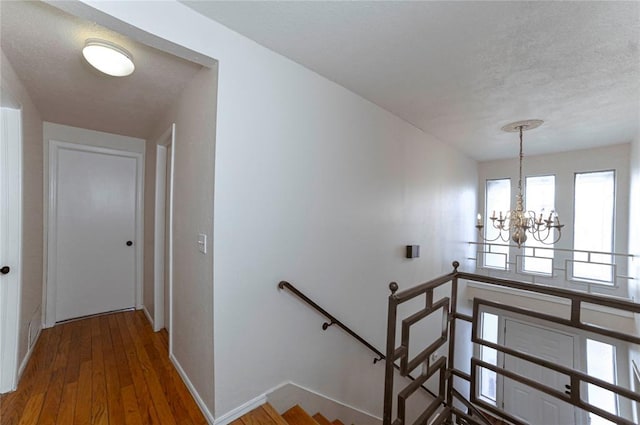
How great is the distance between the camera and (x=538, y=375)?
428 centimetres

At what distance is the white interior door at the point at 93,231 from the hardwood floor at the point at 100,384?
0.48 metres

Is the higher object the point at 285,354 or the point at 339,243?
the point at 339,243

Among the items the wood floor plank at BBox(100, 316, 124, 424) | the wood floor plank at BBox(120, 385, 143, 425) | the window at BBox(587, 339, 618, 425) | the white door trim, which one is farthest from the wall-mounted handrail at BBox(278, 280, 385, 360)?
the window at BBox(587, 339, 618, 425)

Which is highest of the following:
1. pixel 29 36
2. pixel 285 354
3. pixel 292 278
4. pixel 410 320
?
pixel 29 36

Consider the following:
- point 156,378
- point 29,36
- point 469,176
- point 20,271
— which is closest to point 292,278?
point 156,378

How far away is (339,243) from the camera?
2.24m

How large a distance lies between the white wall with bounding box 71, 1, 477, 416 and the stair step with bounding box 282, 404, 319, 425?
0.18m

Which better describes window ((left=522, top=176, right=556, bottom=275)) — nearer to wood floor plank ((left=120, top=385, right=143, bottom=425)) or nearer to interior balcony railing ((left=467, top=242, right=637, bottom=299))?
interior balcony railing ((left=467, top=242, right=637, bottom=299))

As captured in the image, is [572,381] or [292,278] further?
[292,278]

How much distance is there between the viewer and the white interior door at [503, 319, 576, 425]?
160 inches

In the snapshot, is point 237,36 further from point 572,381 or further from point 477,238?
point 477,238

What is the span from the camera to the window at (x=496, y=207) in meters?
4.89

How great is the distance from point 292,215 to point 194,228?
688mm

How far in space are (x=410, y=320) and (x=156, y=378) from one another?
6.55 ft
